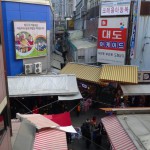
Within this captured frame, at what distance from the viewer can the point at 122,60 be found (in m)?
18.4

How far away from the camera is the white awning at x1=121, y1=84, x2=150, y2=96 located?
1528cm

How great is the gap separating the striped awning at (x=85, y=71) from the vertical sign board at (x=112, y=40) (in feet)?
6.47

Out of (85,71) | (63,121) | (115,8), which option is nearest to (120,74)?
(85,71)

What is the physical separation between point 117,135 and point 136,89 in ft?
21.4

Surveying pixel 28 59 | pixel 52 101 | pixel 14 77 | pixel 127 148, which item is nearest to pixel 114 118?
pixel 127 148

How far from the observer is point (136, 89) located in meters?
15.8

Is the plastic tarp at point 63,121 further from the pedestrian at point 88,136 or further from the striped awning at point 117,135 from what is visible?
the striped awning at point 117,135

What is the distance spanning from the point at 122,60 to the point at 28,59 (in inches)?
297

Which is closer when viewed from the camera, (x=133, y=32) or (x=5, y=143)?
(x=5, y=143)

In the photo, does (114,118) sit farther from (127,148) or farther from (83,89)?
(83,89)

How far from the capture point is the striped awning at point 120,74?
52.8ft

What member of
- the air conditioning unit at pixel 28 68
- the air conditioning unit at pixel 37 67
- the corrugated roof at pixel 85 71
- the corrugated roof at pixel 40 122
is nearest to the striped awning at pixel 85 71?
the corrugated roof at pixel 85 71

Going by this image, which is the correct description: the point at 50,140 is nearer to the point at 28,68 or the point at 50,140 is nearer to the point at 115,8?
the point at 28,68

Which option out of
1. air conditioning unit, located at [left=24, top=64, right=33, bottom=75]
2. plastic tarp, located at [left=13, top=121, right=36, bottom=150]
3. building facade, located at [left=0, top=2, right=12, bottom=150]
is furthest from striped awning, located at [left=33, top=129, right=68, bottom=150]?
air conditioning unit, located at [left=24, top=64, right=33, bottom=75]
